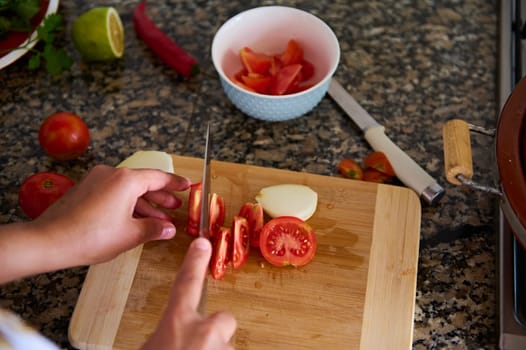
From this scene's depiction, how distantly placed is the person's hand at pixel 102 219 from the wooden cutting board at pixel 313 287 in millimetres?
81

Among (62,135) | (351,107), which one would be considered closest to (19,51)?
(62,135)

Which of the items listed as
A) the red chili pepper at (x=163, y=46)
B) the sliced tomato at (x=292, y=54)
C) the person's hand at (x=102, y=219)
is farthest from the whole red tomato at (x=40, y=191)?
the sliced tomato at (x=292, y=54)

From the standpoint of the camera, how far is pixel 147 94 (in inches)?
62.9

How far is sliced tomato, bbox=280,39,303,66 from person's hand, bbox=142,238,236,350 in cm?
74

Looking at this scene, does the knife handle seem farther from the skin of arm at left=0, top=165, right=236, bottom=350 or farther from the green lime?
the green lime

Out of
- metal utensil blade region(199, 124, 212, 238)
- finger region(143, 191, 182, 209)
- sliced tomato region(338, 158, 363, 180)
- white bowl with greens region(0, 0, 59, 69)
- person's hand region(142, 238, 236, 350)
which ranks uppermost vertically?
person's hand region(142, 238, 236, 350)

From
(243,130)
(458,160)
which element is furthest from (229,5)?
(458,160)

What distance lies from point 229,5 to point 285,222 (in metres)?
0.80

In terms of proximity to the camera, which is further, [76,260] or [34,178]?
[34,178]

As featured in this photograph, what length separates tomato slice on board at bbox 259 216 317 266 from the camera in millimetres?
1188

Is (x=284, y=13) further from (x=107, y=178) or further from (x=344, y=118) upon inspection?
(x=107, y=178)

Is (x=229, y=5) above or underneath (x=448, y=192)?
above

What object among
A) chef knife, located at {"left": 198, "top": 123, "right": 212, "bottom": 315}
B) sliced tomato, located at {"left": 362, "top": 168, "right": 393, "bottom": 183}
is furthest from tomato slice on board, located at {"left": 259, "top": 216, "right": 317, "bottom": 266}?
sliced tomato, located at {"left": 362, "top": 168, "right": 393, "bottom": 183}

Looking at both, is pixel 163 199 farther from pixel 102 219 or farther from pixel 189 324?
pixel 189 324
